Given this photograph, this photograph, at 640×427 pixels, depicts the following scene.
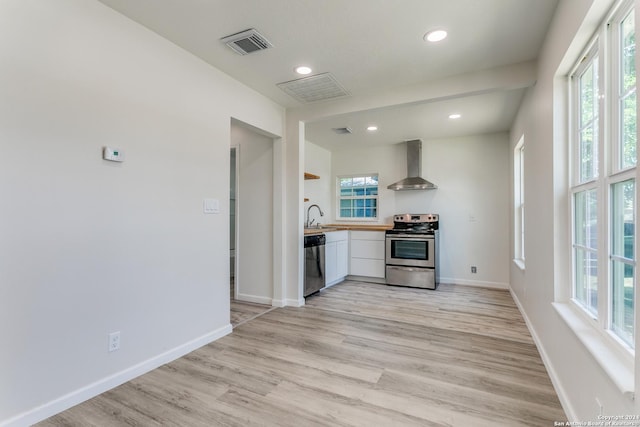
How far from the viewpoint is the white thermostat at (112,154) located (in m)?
2.03

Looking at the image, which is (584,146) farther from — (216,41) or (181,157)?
(181,157)

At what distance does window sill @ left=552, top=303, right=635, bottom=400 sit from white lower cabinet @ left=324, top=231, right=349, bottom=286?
323 centimetres

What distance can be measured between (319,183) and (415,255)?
7.15ft

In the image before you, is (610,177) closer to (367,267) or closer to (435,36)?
(435,36)

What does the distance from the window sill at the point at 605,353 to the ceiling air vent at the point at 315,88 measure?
2.70 meters

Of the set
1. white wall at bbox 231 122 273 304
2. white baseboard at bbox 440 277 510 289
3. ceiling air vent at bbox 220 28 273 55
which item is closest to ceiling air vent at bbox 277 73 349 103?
ceiling air vent at bbox 220 28 273 55

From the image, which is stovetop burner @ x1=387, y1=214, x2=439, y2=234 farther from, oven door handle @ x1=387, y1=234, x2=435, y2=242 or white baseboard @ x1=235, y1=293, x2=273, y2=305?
white baseboard @ x1=235, y1=293, x2=273, y2=305

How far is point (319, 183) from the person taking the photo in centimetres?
584

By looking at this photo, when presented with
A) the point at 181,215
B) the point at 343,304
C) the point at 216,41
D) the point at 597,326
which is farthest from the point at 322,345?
the point at 216,41

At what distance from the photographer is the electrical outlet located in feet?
6.72

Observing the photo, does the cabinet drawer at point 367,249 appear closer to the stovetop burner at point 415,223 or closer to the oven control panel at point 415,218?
the stovetop burner at point 415,223

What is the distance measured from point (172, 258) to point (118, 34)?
5.41 feet

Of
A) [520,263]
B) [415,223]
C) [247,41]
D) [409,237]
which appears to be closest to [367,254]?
[409,237]

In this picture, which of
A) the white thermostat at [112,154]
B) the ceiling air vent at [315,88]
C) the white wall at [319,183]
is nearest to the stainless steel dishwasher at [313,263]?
the white wall at [319,183]
